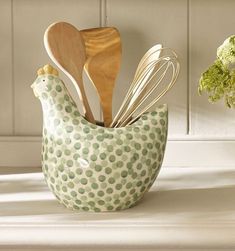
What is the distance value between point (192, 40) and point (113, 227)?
0.50 m

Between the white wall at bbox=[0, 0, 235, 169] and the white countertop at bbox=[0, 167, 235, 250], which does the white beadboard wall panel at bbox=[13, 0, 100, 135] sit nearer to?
the white wall at bbox=[0, 0, 235, 169]

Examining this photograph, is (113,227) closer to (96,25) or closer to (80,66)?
(80,66)

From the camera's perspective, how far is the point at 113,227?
70 centimetres

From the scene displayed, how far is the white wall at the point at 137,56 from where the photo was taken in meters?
1.09

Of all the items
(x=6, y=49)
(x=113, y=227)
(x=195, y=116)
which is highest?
(x=6, y=49)

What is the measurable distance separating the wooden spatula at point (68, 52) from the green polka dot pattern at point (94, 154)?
5 centimetres

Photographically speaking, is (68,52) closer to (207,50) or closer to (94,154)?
(94,154)

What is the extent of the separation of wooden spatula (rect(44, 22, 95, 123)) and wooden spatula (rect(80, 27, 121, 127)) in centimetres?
7

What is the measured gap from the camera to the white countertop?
695 millimetres

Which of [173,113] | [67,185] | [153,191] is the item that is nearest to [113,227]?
[67,185]

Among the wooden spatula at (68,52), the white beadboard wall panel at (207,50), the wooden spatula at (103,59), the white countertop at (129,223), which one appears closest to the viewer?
the white countertop at (129,223)

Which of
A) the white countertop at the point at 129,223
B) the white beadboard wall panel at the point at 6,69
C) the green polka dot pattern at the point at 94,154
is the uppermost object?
the white beadboard wall panel at the point at 6,69

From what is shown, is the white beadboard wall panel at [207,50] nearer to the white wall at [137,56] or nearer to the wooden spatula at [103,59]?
the white wall at [137,56]

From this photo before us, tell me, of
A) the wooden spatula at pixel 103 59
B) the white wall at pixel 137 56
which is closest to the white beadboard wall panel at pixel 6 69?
the white wall at pixel 137 56
